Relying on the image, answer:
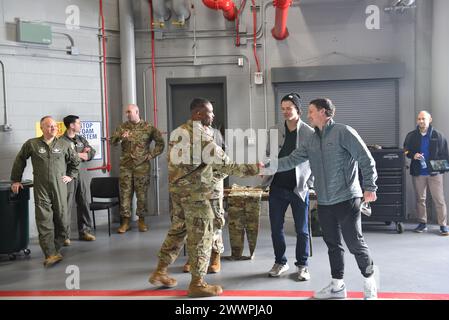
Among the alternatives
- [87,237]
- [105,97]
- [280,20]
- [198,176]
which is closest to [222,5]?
[280,20]

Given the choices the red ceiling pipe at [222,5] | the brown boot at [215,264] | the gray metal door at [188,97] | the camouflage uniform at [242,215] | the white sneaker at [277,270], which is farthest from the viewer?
the gray metal door at [188,97]

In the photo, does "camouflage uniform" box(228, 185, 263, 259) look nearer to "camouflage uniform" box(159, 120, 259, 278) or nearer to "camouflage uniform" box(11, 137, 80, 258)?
"camouflage uniform" box(159, 120, 259, 278)

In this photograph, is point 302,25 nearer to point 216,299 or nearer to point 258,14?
point 258,14

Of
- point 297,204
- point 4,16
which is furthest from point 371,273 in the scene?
point 4,16

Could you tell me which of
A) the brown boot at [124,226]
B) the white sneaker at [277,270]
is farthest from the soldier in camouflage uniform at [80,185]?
the white sneaker at [277,270]

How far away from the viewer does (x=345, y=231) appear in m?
3.30

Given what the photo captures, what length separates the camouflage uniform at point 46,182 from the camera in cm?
453

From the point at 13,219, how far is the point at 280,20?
4213 mm

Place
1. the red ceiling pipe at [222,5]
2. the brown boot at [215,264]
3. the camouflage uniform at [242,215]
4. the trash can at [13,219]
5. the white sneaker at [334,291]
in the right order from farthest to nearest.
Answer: the red ceiling pipe at [222,5] → the trash can at [13,219] → the camouflage uniform at [242,215] → the brown boot at [215,264] → the white sneaker at [334,291]

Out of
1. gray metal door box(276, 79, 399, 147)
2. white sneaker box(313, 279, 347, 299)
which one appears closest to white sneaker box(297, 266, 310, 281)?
white sneaker box(313, 279, 347, 299)

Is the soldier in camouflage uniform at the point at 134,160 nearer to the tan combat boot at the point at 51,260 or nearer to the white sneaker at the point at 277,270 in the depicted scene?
the tan combat boot at the point at 51,260

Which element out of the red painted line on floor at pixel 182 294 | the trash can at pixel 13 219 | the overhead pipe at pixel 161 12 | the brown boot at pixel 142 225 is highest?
the overhead pipe at pixel 161 12

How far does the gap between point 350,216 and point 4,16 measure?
191 inches

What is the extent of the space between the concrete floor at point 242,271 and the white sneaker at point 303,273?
6cm
